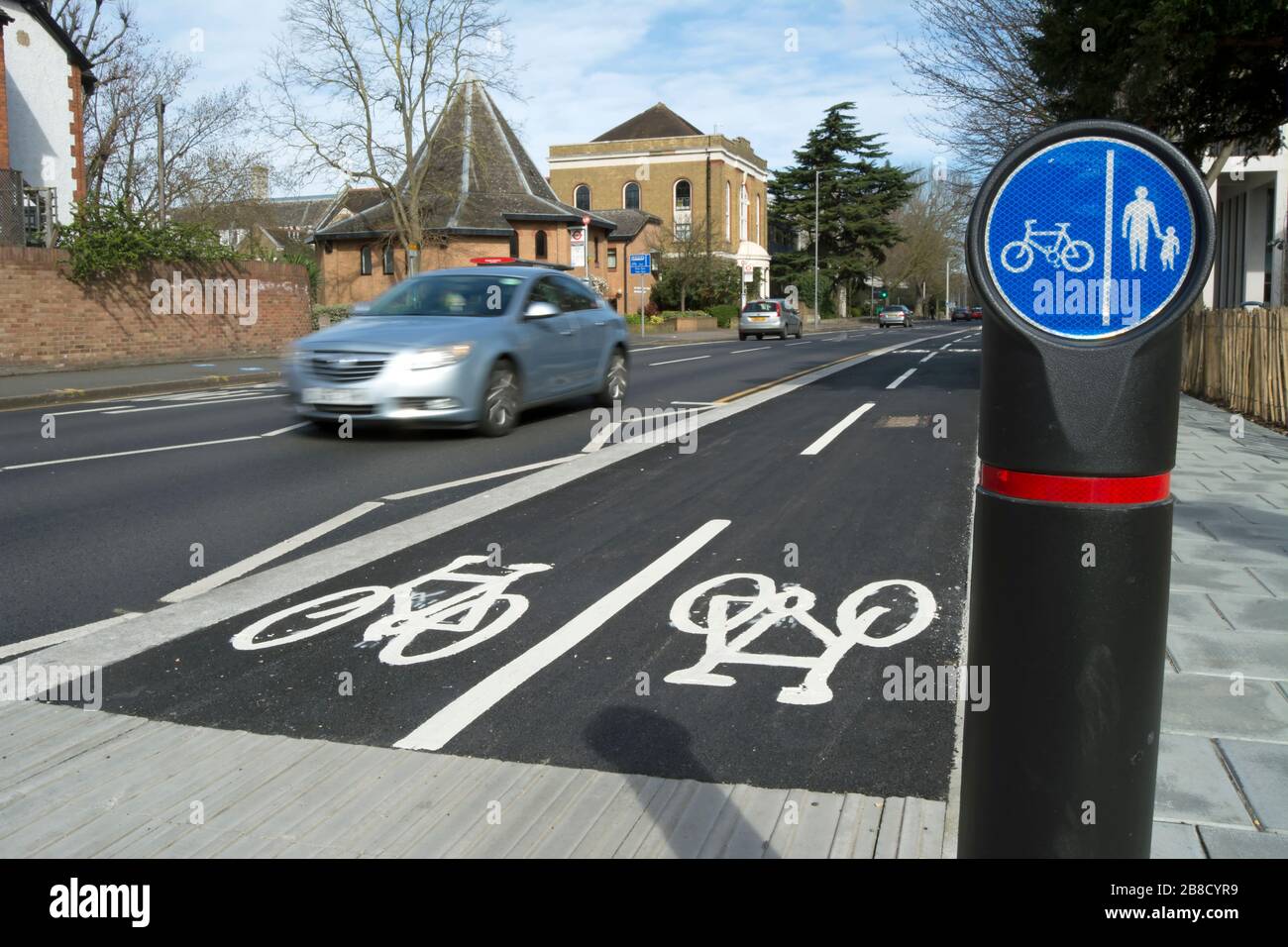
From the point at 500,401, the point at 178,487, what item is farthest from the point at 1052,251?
the point at 500,401

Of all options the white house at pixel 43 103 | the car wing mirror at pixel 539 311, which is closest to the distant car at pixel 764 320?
the white house at pixel 43 103

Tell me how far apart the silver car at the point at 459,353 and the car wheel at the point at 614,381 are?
23 cm

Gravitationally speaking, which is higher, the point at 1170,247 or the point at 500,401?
the point at 1170,247

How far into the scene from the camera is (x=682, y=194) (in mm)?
75375

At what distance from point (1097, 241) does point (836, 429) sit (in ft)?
34.0

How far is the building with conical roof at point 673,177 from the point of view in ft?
241

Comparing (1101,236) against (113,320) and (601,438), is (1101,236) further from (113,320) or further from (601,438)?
(113,320)

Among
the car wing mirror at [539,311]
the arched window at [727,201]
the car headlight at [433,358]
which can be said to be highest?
the arched window at [727,201]

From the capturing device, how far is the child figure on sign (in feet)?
5.77

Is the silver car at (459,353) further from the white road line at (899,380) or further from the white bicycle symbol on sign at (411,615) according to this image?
the white road line at (899,380)

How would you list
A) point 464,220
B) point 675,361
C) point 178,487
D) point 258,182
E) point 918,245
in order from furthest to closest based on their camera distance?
point 918,245
point 258,182
point 464,220
point 675,361
point 178,487

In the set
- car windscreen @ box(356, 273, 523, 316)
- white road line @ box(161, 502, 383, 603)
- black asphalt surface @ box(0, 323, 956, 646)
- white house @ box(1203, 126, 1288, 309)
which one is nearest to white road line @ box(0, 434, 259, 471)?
black asphalt surface @ box(0, 323, 956, 646)

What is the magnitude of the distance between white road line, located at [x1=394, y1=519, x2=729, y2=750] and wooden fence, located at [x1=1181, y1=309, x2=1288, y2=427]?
944 centimetres
